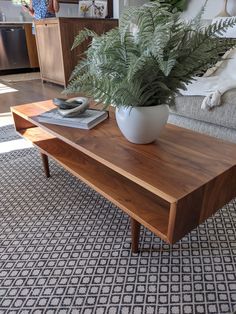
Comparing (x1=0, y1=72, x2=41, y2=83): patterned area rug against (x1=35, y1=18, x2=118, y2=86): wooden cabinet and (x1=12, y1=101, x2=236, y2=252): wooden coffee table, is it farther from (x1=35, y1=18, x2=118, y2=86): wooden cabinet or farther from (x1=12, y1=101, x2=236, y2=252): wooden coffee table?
(x1=12, y1=101, x2=236, y2=252): wooden coffee table

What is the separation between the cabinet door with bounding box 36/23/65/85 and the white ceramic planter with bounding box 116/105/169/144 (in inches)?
102

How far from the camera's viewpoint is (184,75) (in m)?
0.83

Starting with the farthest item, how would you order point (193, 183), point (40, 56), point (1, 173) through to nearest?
point (40, 56), point (1, 173), point (193, 183)

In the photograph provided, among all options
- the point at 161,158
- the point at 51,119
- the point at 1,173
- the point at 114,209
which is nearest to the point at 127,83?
the point at 161,158

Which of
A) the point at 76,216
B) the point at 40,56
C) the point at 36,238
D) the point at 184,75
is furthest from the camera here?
the point at 40,56

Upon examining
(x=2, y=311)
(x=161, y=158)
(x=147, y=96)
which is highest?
(x=147, y=96)

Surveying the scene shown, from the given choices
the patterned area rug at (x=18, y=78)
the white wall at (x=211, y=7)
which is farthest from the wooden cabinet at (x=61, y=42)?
the white wall at (x=211, y=7)

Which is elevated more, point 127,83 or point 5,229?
point 127,83

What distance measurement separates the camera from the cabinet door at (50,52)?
10.3 feet

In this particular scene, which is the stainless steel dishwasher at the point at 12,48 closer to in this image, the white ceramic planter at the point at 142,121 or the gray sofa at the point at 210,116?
the gray sofa at the point at 210,116

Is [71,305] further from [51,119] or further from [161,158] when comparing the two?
[51,119]

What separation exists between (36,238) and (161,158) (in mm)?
580

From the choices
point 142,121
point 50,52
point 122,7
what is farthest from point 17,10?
point 142,121

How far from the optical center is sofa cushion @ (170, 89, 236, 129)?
137cm
